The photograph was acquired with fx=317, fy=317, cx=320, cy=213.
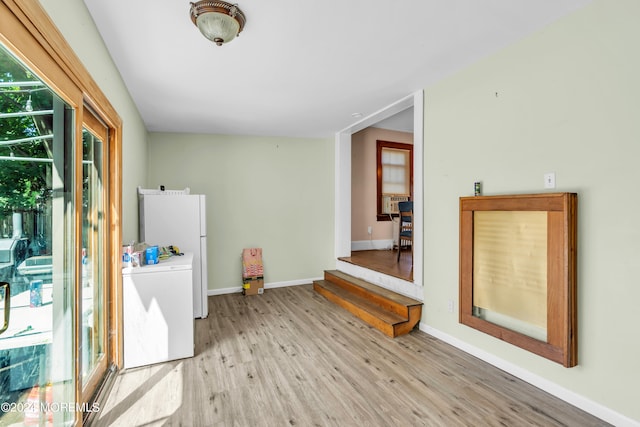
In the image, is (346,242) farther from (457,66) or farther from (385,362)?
(457,66)

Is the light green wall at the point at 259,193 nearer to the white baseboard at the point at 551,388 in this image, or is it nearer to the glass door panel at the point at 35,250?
the white baseboard at the point at 551,388

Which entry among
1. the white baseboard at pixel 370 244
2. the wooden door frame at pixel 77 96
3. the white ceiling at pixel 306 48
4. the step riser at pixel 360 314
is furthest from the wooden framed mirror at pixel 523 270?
the white baseboard at pixel 370 244

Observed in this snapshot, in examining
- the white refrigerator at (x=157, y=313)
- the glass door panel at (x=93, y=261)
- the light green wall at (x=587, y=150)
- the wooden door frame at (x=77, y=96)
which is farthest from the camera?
the white refrigerator at (x=157, y=313)

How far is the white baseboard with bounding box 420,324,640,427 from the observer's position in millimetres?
1921

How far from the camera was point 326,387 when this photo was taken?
2.39 metres

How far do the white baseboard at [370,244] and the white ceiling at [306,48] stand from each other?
2.89m

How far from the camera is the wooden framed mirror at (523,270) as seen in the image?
6.83 feet

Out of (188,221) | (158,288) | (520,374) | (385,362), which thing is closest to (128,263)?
(158,288)

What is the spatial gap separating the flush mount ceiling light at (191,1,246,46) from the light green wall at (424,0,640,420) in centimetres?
204

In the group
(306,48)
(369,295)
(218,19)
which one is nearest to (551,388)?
(369,295)

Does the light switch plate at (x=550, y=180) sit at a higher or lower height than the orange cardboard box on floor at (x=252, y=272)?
higher

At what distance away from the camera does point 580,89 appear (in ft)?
6.82

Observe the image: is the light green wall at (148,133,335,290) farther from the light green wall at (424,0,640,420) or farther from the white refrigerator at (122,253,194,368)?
the light green wall at (424,0,640,420)

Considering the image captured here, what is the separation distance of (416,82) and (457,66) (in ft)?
1.42
